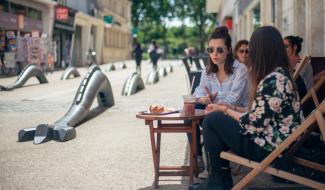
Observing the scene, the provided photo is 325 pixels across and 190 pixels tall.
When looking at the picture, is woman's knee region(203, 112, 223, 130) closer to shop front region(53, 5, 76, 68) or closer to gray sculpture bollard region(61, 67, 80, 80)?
gray sculpture bollard region(61, 67, 80, 80)

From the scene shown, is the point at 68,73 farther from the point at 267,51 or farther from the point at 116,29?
the point at 116,29

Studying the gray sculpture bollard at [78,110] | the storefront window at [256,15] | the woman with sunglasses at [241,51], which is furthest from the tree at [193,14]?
the woman with sunglasses at [241,51]

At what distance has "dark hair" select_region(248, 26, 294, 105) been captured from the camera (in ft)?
11.8

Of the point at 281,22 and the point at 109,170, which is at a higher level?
the point at 281,22

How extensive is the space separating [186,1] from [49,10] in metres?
50.4

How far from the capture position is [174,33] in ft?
321

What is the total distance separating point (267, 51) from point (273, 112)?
0.41m

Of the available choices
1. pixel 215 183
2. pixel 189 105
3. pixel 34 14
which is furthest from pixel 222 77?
pixel 34 14

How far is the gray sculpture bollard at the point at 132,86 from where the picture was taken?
1459cm

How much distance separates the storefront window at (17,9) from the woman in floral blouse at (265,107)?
2570 centimetres

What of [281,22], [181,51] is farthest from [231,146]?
[181,51]

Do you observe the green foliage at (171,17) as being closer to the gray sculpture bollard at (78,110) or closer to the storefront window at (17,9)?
the storefront window at (17,9)

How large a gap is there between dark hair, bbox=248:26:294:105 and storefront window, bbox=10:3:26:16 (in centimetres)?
2578

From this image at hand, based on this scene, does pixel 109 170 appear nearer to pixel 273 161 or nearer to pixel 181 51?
pixel 273 161
